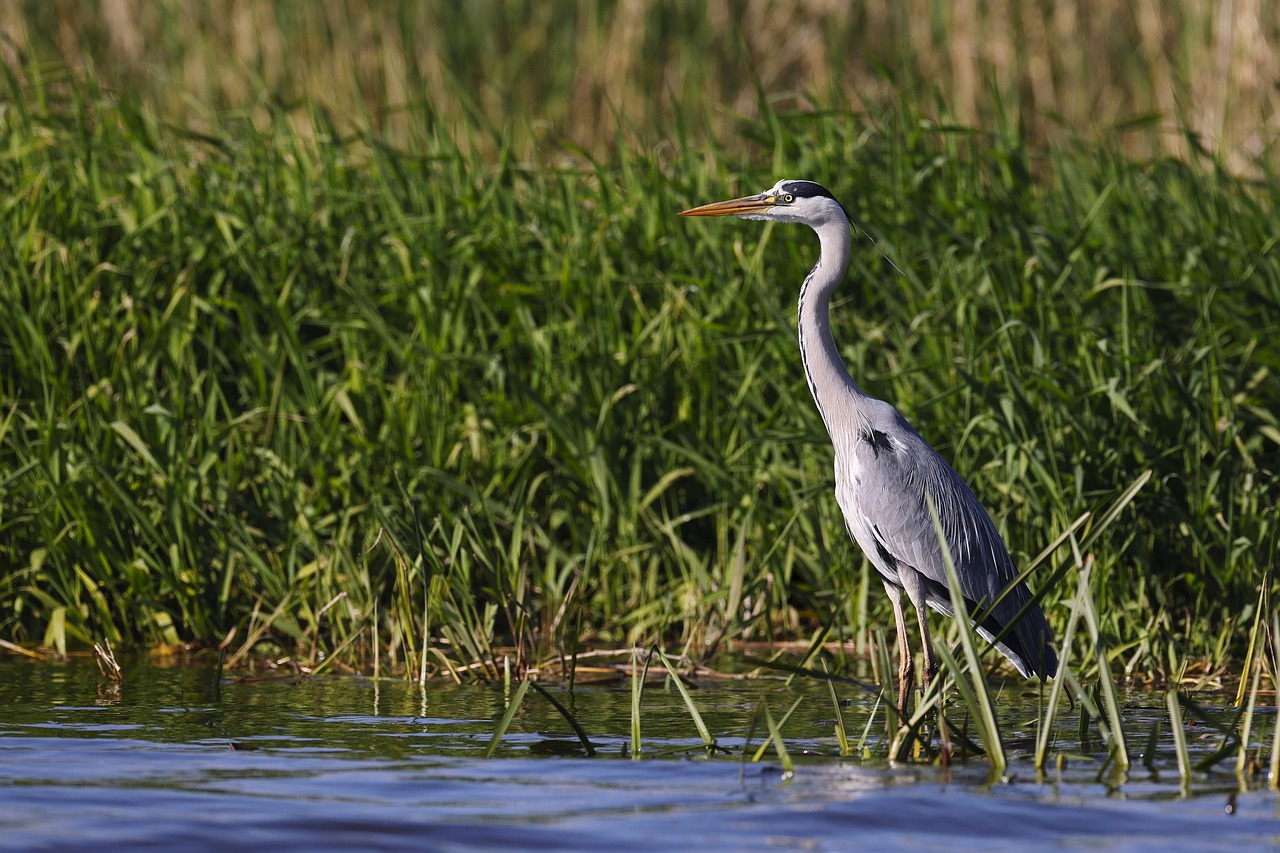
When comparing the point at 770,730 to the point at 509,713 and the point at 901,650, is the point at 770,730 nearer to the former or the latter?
the point at 509,713

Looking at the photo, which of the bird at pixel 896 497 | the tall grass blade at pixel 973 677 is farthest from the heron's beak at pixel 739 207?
the tall grass blade at pixel 973 677

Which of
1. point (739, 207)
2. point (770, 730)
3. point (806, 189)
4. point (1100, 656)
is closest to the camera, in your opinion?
point (1100, 656)

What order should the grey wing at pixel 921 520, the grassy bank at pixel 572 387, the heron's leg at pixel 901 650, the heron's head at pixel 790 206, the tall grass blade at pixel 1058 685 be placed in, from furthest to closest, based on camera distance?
the grassy bank at pixel 572 387 < the heron's head at pixel 790 206 < the grey wing at pixel 921 520 < the heron's leg at pixel 901 650 < the tall grass blade at pixel 1058 685

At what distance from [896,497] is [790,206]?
948 mm

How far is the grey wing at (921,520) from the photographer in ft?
14.5

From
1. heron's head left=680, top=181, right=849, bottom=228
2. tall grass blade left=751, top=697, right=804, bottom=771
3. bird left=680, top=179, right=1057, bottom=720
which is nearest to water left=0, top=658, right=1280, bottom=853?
tall grass blade left=751, top=697, right=804, bottom=771

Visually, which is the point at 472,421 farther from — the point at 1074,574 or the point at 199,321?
the point at 1074,574

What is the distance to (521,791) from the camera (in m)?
3.30

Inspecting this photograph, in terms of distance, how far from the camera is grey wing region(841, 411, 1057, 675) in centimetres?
441

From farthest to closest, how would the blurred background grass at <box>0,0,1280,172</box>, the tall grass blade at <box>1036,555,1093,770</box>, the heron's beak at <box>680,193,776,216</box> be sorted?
the blurred background grass at <box>0,0,1280,172</box> < the heron's beak at <box>680,193,776,216</box> < the tall grass blade at <box>1036,555,1093,770</box>

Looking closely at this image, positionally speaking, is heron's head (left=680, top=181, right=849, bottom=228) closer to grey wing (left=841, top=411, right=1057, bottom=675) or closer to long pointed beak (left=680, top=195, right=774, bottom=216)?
long pointed beak (left=680, top=195, right=774, bottom=216)

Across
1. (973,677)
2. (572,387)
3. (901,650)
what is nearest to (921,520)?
(901,650)

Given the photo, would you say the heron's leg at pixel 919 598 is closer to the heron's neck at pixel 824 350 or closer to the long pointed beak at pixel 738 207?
the heron's neck at pixel 824 350

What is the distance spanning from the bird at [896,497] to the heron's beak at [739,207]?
15cm
